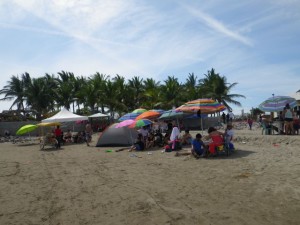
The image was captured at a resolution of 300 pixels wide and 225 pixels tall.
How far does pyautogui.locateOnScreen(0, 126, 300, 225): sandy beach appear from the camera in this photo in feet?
16.9

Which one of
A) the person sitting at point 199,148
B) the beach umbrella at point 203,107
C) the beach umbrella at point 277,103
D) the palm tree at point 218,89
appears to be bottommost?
the person sitting at point 199,148

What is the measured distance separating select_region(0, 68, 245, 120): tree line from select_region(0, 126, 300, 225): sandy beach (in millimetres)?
A: 27805

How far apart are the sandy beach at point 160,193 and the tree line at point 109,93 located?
27805 millimetres

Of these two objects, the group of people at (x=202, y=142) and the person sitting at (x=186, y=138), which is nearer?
the group of people at (x=202, y=142)

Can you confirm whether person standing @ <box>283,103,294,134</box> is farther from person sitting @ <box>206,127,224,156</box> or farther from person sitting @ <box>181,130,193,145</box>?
person sitting @ <box>206,127,224,156</box>

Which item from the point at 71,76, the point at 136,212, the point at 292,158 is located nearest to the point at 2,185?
the point at 136,212

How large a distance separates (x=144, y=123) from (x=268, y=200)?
10005mm

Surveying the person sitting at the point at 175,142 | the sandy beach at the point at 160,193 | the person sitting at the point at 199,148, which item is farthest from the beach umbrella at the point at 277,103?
the person sitting at the point at 199,148

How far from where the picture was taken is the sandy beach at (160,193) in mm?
5164

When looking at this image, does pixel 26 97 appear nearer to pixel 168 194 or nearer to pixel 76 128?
pixel 76 128

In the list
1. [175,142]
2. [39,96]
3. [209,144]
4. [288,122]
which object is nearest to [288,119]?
[288,122]

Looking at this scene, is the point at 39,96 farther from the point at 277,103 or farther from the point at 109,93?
the point at 277,103

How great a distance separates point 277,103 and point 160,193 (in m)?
13.5

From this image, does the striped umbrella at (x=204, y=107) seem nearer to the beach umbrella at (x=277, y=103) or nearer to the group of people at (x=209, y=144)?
the group of people at (x=209, y=144)
